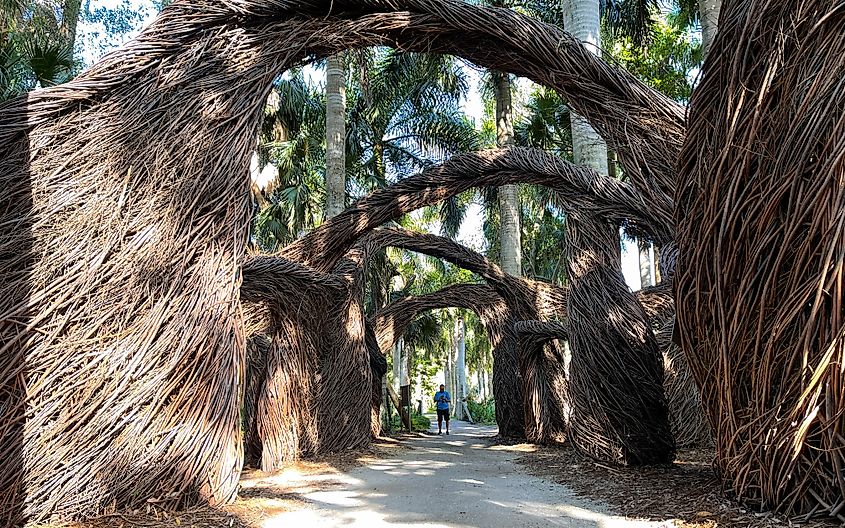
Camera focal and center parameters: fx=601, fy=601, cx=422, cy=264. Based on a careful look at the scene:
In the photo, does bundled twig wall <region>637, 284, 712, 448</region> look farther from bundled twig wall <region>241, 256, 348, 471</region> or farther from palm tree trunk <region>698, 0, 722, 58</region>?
bundled twig wall <region>241, 256, 348, 471</region>

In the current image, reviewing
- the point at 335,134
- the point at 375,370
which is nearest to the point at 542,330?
the point at 375,370

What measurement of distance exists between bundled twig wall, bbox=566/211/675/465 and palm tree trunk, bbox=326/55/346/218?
4603 millimetres

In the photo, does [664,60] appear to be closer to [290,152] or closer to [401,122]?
[401,122]

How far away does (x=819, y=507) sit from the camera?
2.47 metres

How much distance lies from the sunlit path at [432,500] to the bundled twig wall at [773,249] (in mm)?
938

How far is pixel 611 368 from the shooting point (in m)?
5.52

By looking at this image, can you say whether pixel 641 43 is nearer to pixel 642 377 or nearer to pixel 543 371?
pixel 543 371

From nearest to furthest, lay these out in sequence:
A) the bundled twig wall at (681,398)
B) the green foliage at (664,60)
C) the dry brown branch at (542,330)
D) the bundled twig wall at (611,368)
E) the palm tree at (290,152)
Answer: the bundled twig wall at (611,368) → the bundled twig wall at (681,398) → the dry brown branch at (542,330) → the green foliage at (664,60) → the palm tree at (290,152)

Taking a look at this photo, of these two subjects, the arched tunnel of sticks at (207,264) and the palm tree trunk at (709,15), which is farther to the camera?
the palm tree trunk at (709,15)

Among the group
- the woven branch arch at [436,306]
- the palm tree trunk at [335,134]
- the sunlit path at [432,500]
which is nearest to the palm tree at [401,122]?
the woven branch arch at [436,306]

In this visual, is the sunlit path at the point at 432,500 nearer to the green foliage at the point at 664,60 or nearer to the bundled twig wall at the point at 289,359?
the bundled twig wall at the point at 289,359

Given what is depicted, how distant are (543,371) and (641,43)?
Result: 737 cm

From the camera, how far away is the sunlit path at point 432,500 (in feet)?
11.8

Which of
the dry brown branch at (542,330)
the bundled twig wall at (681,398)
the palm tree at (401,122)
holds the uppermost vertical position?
the palm tree at (401,122)
